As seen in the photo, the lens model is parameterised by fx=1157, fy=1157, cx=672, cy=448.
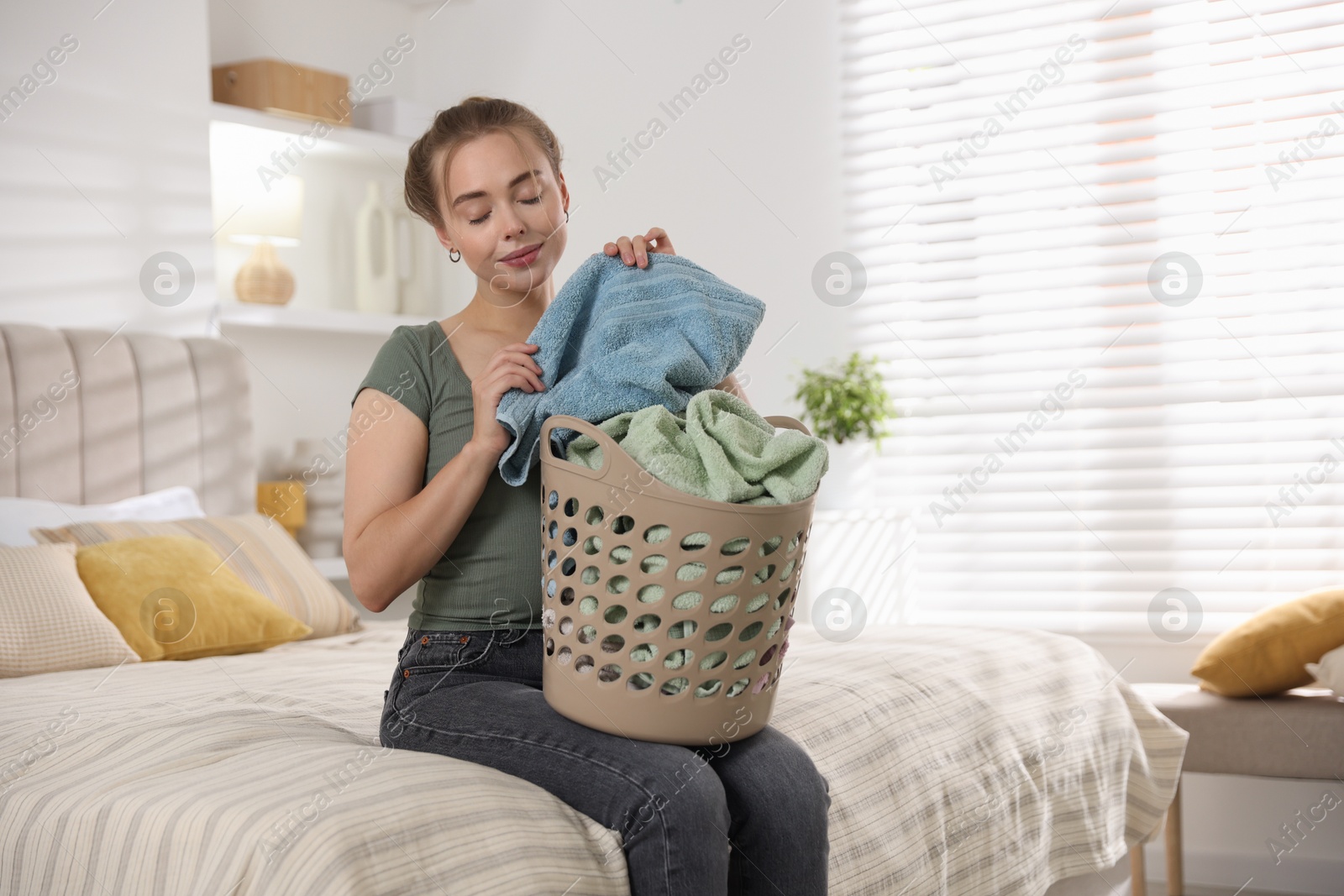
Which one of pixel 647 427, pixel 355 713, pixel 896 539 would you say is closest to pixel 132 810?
pixel 355 713

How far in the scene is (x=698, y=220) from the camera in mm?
3779

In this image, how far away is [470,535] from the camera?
133 cm

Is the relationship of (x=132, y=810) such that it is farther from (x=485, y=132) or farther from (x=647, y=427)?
(x=485, y=132)

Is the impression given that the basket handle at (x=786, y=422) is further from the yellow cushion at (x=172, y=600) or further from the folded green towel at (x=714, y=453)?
the yellow cushion at (x=172, y=600)

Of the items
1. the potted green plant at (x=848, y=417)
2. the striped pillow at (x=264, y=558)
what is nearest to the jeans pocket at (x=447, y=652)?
the striped pillow at (x=264, y=558)

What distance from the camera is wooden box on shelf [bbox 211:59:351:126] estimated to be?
3441mm

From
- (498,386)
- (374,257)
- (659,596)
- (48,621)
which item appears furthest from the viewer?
(374,257)

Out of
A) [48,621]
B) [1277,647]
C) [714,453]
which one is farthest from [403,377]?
[1277,647]

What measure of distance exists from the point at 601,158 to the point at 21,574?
2.33 metres

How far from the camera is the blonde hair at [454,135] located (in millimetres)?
1399

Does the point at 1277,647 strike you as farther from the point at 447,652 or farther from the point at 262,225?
the point at 262,225

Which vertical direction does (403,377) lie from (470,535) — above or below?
above

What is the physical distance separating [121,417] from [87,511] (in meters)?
0.30

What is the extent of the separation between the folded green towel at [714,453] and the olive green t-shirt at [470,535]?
0.71 ft
